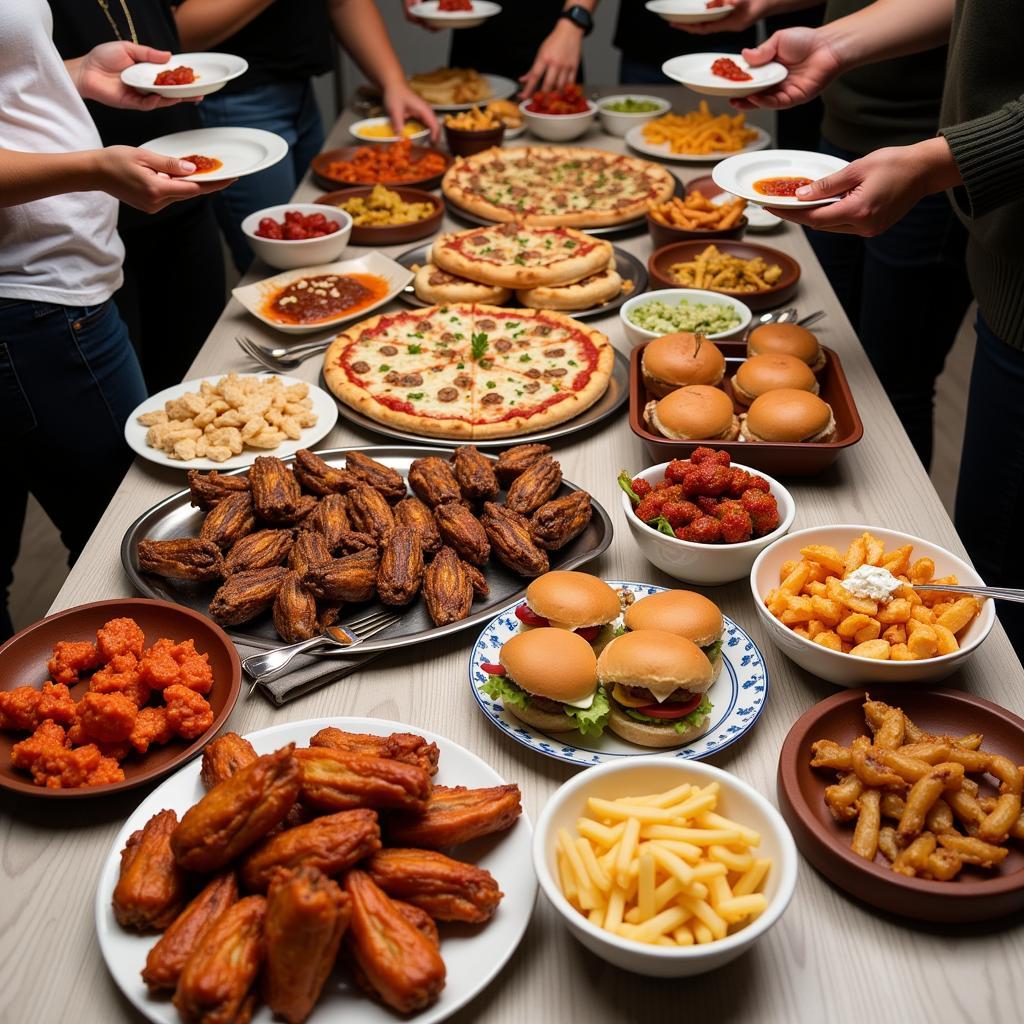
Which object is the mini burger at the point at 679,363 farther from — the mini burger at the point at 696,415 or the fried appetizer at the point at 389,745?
the fried appetizer at the point at 389,745

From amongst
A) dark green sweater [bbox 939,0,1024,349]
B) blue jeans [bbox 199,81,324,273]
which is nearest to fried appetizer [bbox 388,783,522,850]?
dark green sweater [bbox 939,0,1024,349]

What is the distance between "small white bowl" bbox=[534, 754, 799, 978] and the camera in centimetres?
133

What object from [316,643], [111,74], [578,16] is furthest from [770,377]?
[578,16]

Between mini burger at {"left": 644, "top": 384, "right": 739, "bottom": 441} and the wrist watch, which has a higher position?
the wrist watch

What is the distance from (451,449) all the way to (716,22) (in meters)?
2.63

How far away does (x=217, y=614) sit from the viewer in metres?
2.09

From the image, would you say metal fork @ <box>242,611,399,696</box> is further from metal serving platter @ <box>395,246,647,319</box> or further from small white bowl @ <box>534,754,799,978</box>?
metal serving platter @ <box>395,246,647,319</box>

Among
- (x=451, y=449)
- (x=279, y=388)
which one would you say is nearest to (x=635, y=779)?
(x=451, y=449)

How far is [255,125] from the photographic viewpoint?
196 inches

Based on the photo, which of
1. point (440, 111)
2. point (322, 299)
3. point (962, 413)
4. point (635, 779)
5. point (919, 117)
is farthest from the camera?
point (962, 413)

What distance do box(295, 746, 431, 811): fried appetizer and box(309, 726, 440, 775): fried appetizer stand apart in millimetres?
68

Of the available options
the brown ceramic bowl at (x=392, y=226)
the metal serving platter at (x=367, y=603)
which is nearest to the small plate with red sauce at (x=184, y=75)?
the brown ceramic bowl at (x=392, y=226)

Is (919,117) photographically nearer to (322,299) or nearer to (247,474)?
(322,299)

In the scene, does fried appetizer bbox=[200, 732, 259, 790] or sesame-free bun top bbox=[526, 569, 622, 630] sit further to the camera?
sesame-free bun top bbox=[526, 569, 622, 630]
